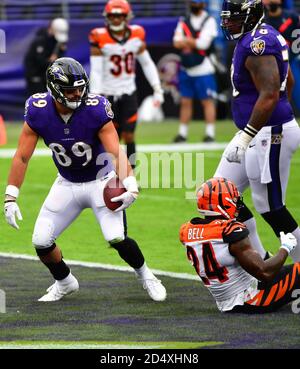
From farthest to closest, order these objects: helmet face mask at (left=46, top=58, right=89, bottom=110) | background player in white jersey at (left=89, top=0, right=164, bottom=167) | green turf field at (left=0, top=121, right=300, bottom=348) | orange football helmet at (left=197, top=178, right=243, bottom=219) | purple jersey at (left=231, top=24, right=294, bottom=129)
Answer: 1. background player in white jersey at (left=89, top=0, right=164, bottom=167)
2. purple jersey at (left=231, top=24, right=294, bottom=129)
3. helmet face mask at (left=46, top=58, right=89, bottom=110)
4. orange football helmet at (left=197, top=178, right=243, bottom=219)
5. green turf field at (left=0, top=121, right=300, bottom=348)

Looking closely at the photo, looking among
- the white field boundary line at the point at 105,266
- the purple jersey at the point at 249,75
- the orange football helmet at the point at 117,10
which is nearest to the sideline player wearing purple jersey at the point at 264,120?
the purple jersey at the point at 249,75

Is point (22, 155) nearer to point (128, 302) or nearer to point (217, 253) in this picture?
point (128, 302)

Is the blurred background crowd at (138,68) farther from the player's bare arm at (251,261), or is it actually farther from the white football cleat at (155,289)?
the player's bare arm at (251,261)

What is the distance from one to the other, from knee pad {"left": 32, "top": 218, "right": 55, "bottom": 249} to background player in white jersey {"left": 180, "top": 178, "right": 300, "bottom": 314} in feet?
3.01

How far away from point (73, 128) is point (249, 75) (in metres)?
1.18

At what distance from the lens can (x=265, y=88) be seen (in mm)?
7066

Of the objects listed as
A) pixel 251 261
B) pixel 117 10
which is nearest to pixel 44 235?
pixel 251 261

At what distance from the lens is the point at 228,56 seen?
1955 centimetres

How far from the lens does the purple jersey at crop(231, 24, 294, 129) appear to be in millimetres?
7125

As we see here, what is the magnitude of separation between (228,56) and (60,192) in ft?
41.5

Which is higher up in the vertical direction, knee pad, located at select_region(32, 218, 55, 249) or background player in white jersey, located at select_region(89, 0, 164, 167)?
knee pad, located at select_region(32, 218, 55, 249)

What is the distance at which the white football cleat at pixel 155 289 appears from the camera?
285 inches

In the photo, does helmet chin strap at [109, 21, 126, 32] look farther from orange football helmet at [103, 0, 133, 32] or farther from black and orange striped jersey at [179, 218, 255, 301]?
black and orange striped jersey at [179, 218, 255, 301]

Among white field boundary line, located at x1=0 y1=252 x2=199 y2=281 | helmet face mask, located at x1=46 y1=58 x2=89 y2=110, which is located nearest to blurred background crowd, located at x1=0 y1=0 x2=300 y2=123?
white field boundary line, located at x1=0 y1=252 x2=199 y2=281
